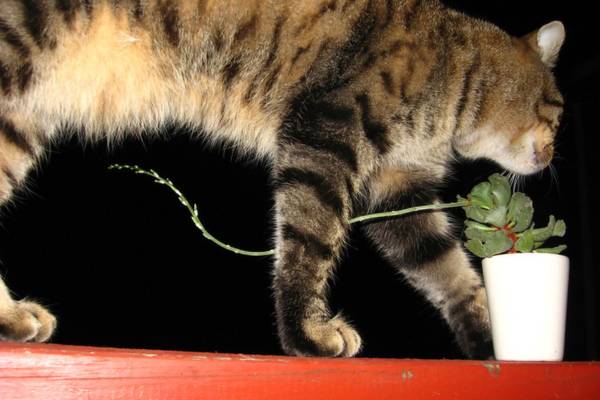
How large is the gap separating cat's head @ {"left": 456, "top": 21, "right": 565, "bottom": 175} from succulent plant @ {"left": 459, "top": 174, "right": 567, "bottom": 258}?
1.04ft

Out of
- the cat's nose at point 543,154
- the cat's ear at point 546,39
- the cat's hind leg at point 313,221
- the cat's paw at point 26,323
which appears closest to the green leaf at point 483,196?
the cat's hind leg at point 313,221

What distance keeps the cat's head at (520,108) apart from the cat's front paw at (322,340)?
1.96ft

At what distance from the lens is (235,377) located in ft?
2.04

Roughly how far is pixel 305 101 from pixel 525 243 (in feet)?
1.59

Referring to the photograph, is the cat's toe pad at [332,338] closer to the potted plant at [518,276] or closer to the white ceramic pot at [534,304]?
the potted plant at [518,276]

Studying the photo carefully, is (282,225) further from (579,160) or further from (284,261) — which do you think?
(579,160)

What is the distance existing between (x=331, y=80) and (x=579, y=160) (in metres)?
2.42

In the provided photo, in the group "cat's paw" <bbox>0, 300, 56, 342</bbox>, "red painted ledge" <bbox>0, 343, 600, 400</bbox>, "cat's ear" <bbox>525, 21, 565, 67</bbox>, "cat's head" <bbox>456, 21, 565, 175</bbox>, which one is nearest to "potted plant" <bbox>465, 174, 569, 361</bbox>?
"red painted ledge" <bbox>0, 343, 600, 400</bbox>

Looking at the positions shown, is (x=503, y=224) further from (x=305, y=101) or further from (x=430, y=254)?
(x=305, y=101)

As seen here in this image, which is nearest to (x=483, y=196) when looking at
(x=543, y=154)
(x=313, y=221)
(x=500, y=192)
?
(x=500, y=192)

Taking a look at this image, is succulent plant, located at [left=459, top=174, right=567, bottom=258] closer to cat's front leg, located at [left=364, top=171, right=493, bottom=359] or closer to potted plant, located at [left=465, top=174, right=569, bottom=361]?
potted plant, located at [left=465, top=174, right=569, bottom=361]

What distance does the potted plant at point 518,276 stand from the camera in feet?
3.31

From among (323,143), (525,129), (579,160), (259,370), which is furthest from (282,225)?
(579,160)

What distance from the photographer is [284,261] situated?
3.47 feet
